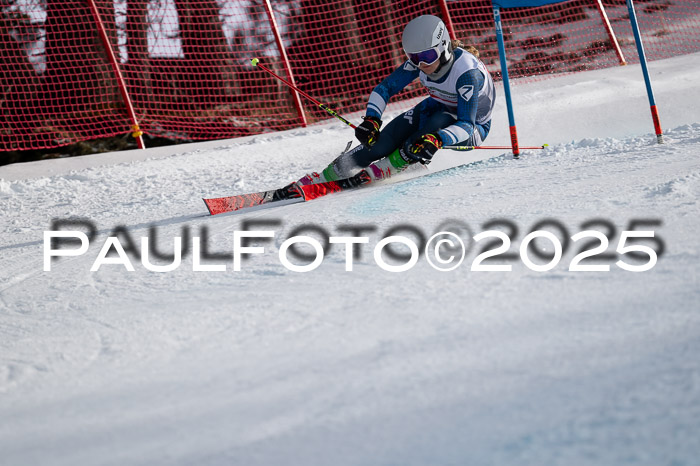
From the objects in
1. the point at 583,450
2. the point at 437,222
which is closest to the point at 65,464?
Answer: the point at 583,450

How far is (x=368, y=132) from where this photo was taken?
4.11 m

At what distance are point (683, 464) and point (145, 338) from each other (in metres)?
1.51

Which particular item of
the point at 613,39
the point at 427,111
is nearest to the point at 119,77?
the point at 427,111

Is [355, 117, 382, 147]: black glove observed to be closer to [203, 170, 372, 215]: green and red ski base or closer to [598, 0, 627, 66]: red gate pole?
[203, 170, 372, 215]: green and red ski base

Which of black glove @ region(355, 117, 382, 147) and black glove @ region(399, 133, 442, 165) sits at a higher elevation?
black glove @ region(355, 117, 382, 147)

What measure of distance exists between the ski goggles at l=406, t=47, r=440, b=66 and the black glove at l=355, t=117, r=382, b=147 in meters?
0.46

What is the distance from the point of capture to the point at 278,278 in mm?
2506

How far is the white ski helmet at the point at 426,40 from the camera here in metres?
3.83

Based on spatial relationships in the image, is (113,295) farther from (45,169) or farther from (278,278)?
(45,169)

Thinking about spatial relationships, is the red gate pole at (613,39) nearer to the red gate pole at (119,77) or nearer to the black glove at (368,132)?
the black glove at (368,132)

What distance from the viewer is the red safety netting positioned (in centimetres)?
755

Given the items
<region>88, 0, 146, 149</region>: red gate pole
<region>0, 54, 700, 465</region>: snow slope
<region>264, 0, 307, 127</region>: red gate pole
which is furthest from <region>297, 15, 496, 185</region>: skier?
<region>88, 0, 146, 149</region>: red gate pole

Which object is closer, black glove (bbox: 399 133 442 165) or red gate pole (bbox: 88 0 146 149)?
black glove (bbox: 399 133 442 165)

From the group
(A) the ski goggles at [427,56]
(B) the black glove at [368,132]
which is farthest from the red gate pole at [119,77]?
(A) the ski goggles at [427,56]
